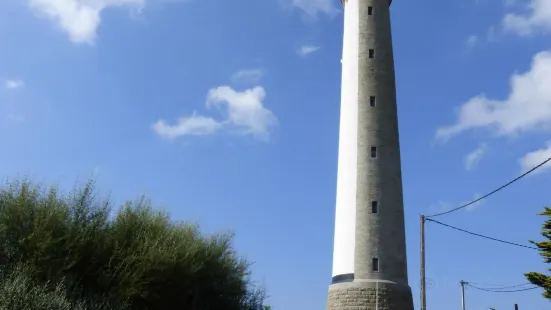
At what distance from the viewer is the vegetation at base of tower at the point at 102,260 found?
52.2 ft

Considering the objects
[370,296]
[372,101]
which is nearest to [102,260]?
[370,296]

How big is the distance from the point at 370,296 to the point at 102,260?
35.4 feet

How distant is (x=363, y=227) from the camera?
24.8 m

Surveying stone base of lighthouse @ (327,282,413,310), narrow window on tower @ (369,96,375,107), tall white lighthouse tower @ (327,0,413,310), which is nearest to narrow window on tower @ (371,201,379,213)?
tall white lighthouse tower @ (327,0,413,310)

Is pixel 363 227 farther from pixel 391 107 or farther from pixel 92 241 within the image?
pixel 92 241

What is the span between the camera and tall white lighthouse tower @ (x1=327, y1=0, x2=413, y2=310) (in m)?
24.3

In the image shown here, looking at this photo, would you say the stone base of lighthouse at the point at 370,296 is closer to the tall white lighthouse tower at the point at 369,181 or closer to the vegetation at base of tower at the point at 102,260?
the tall white lighthouse tower at the point at 369,181

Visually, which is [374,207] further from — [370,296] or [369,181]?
[370,296]

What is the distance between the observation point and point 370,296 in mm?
23875

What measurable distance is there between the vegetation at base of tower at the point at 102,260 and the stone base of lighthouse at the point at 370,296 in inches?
175

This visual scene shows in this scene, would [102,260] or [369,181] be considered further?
[369,181]

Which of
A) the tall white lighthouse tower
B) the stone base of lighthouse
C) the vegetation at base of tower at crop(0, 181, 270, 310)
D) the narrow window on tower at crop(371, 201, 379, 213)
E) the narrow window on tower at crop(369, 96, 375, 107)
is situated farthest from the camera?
the narrow window on tower at crop(369, 96, 375, 107)

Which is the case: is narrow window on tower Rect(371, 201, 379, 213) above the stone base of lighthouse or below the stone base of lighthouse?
above

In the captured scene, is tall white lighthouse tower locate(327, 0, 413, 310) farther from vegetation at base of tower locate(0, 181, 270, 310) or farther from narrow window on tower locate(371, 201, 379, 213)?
vegetation at base of tower locate(0, 181, 270, 310)
